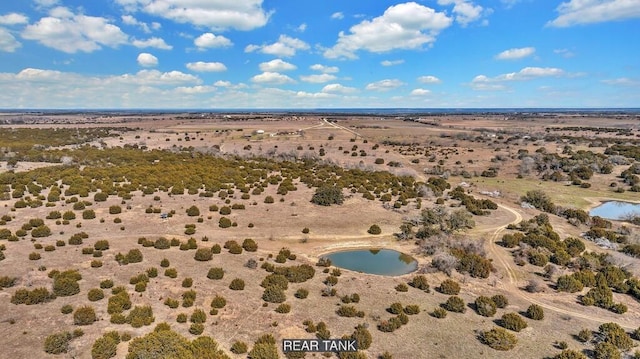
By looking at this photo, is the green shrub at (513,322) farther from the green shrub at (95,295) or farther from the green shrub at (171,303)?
the green shrub at (95,295)

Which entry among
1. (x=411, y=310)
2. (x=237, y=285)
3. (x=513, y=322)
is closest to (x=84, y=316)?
(x=237, y=285)

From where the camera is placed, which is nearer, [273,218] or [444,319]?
[444,319]

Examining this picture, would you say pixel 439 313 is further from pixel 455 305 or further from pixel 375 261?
pixel 375 261

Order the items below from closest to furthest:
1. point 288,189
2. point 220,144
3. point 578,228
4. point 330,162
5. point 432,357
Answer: point 432,357 → point 578,228 → point 288,189 → point 330,162 → point 220,144

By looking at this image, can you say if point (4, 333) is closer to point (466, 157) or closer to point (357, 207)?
point (357, 207)

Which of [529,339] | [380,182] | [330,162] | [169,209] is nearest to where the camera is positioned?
[529,339]

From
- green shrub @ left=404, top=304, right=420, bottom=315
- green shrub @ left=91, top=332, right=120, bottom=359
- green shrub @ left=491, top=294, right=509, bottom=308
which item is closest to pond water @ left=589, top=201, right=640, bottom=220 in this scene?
green shrub @ left=491, top=294, right=509, bottom=308

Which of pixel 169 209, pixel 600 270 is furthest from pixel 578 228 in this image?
pixel 169 209

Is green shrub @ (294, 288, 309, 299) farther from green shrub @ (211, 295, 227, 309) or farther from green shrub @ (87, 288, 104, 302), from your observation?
green shrub @ (87, 288, 104, 302)
